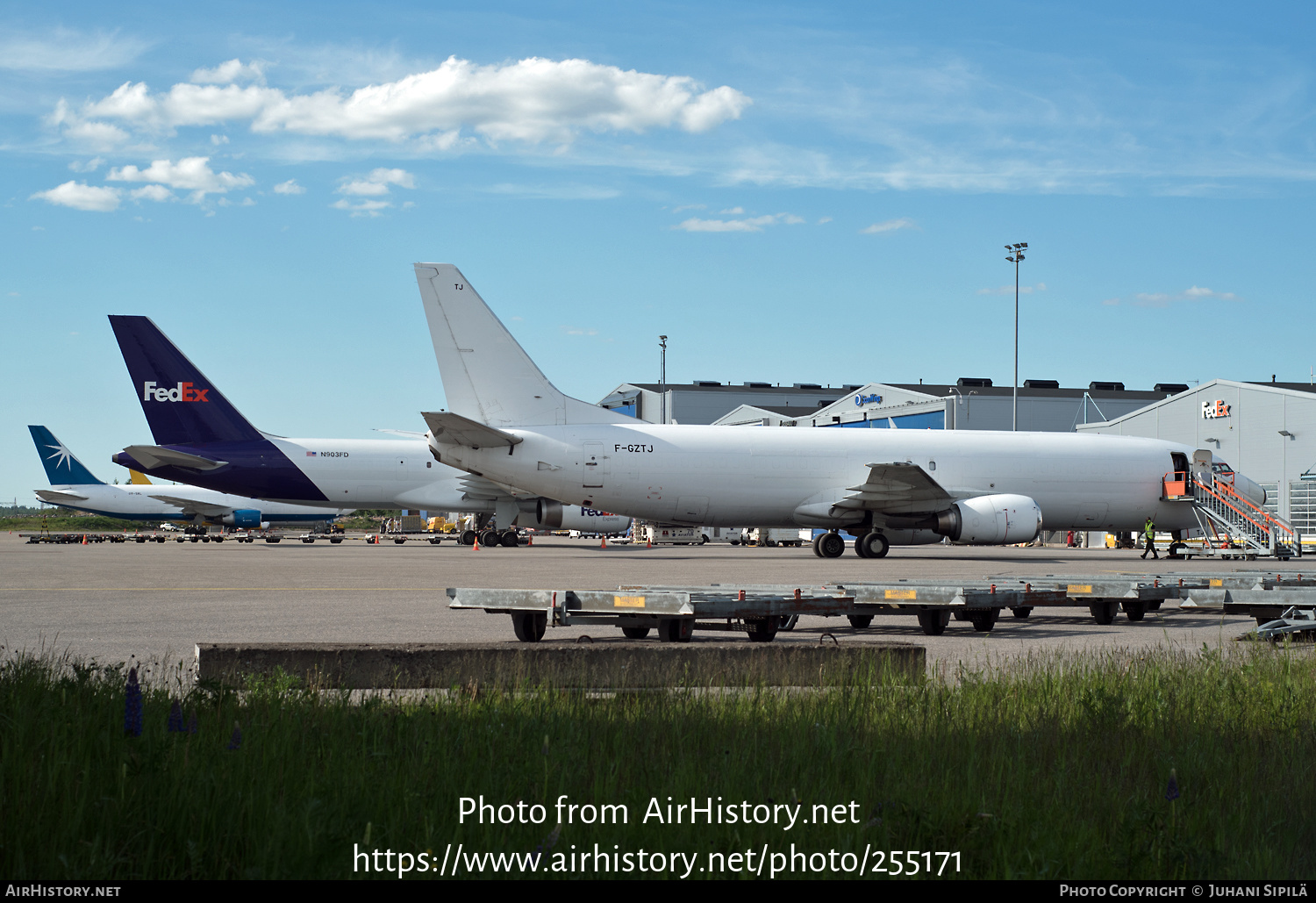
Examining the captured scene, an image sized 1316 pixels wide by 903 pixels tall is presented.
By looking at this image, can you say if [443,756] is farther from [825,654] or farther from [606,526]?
[606,526]

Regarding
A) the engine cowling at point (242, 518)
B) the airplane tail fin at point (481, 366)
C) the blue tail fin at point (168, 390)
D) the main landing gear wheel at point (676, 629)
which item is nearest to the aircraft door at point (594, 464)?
the airplane tail fin at point (481, 366)

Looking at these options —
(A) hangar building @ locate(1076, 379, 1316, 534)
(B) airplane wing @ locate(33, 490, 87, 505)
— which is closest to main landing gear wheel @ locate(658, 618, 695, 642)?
(A) hangar building @ locate(1076, 379, 1316, 534)

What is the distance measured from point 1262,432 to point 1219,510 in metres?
19.4

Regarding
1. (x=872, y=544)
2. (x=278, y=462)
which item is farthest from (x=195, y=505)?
(x=872, y=544)

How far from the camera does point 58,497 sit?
71.6m

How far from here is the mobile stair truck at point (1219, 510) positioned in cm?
3403

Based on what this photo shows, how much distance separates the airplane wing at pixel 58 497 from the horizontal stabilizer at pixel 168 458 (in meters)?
34.4

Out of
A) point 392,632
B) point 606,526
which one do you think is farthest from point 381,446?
point 392,632

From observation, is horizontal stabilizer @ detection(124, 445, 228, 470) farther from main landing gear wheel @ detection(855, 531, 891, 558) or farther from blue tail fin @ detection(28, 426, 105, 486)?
blue tail fin @ detection(28, 426, 105, 486)

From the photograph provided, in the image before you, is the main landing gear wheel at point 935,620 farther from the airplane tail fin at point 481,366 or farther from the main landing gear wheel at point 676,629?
the airplane tail fin at point 481,366

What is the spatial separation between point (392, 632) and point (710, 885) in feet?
28.1

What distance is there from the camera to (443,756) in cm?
469

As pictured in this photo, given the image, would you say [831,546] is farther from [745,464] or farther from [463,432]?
[463,432]

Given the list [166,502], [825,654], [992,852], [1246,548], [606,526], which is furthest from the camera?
[166,502]
